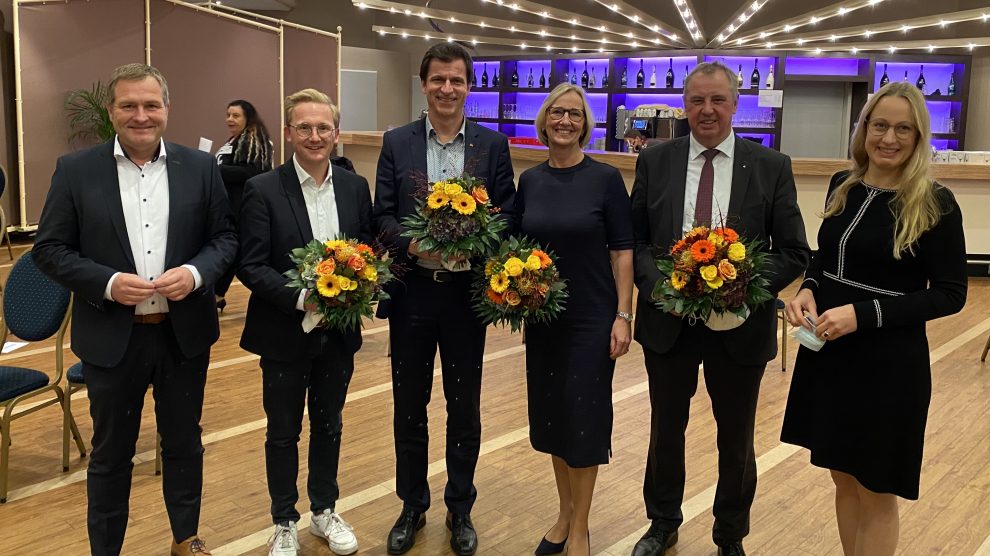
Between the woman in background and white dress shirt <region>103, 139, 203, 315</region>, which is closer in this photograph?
white dress shirt <region>103, 139, 203, 315</region>

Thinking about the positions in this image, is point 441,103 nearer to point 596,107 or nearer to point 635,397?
point 635,397

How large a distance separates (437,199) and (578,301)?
604 millimetres

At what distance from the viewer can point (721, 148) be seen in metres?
2.65

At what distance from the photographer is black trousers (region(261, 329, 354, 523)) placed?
2.75 metres

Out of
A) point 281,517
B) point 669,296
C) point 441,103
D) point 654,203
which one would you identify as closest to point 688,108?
point 654,203

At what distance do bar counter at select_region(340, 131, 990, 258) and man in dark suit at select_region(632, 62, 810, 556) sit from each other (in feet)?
15.2

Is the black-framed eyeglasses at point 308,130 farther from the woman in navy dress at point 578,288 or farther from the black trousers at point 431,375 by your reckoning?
the woman in navy dress at point 578,288

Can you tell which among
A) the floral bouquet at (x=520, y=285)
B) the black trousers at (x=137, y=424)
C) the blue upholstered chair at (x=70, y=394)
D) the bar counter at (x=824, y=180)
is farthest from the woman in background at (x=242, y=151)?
the floral bouquet at (x=520, y=285)

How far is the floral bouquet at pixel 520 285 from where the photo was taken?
99.3 inches

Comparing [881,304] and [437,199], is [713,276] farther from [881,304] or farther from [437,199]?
[437,199]

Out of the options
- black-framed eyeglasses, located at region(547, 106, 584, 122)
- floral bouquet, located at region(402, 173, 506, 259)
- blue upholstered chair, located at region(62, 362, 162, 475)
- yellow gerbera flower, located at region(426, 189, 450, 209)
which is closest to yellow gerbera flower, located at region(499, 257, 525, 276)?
floral bouquet, located at region(402, 173, 506, 259)

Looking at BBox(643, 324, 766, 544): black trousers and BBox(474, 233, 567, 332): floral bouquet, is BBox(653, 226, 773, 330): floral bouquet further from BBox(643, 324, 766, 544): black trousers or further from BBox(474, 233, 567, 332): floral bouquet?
BBox(474, 233, 567, 332): floral bouquet

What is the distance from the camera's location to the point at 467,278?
9.25 feet

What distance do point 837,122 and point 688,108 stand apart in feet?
40.2
